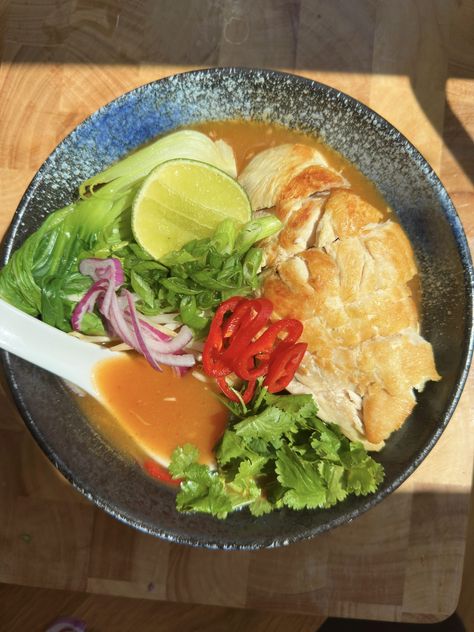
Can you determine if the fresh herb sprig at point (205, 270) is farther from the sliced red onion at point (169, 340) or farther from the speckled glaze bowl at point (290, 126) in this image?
the speckled glaze bowl at point (290, 126)

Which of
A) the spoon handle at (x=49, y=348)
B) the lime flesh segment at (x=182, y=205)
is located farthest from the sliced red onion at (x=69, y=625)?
the lime flesh segment at (x=182, y=205)

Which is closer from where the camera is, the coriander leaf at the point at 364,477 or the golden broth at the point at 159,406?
the coriander leaf at the point at 364,477

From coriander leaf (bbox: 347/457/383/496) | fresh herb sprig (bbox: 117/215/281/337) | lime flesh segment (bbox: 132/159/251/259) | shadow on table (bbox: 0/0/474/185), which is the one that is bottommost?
coriander leaf (bbox: 347/457/383/496)

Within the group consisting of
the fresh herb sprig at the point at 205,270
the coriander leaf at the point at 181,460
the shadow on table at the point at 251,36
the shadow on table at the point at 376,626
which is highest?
the shadow on table at the point at 251,36

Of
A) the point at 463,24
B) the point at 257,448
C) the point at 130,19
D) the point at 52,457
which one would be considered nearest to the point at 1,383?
the point at 52,457

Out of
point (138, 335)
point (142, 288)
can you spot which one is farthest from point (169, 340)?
point (142, 288)

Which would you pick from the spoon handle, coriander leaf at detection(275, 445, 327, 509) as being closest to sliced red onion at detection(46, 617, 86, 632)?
the spoon handle

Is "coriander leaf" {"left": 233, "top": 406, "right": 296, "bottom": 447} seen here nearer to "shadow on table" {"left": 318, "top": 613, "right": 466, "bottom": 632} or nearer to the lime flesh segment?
the lime flesh segment
